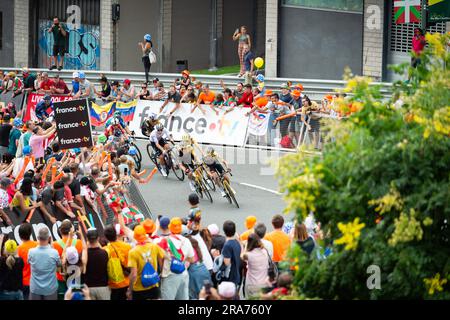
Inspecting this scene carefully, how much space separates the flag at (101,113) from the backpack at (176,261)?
16079 millimetres

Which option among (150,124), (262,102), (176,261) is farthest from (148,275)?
(262,102)

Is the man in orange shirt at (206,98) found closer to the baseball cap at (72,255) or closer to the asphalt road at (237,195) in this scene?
the asphalt road at (237,195)

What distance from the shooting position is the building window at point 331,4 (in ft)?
115

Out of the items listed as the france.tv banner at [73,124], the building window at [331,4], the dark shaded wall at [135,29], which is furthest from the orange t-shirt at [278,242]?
the dark shaded wall at [135,29]

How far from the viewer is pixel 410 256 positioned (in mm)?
10352

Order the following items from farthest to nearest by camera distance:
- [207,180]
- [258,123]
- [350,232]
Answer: [258,123] → [207,180] → [350,232]

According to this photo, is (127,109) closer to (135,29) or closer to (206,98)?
(206,98)

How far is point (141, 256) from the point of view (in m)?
13.3

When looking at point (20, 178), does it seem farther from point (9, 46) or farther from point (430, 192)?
point (9, 46)

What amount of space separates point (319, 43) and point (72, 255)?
2400 cm

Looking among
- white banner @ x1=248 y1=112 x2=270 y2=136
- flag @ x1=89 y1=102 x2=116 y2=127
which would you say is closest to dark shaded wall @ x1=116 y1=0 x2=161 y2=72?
flag @ x1=89 y1=102 x2=116 y2=127

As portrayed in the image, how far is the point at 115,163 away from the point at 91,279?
7604 mm

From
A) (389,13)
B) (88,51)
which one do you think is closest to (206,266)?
(389,13)

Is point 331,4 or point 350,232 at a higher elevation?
point 331,4
